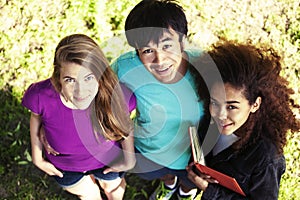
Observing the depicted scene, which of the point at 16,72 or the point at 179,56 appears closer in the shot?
the point at 179,56

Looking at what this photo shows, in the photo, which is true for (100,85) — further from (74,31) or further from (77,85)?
(74,31)

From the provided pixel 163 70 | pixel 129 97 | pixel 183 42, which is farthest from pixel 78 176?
pixel 183 42

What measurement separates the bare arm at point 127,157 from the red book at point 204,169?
33 cm

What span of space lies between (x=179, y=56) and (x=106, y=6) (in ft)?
4.53

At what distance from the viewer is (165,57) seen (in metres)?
2.14

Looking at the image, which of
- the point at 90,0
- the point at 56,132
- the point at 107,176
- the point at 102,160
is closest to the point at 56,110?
the point at 56,132

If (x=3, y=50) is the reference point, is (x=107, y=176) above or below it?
below

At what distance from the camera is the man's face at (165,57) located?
7.04ft

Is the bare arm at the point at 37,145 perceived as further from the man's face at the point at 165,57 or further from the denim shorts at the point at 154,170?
the man's face at the point at 165,57

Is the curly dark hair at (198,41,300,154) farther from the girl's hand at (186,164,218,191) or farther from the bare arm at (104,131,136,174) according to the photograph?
the bare arm at (104,131,136,174)

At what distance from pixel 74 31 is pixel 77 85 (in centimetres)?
138

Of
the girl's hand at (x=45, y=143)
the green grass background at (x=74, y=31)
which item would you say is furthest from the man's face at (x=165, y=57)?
the green grass background at (x=74, y=31)

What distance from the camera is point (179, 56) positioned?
2.19 metres

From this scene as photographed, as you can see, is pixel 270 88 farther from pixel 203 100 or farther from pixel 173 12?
pixel 173 12
